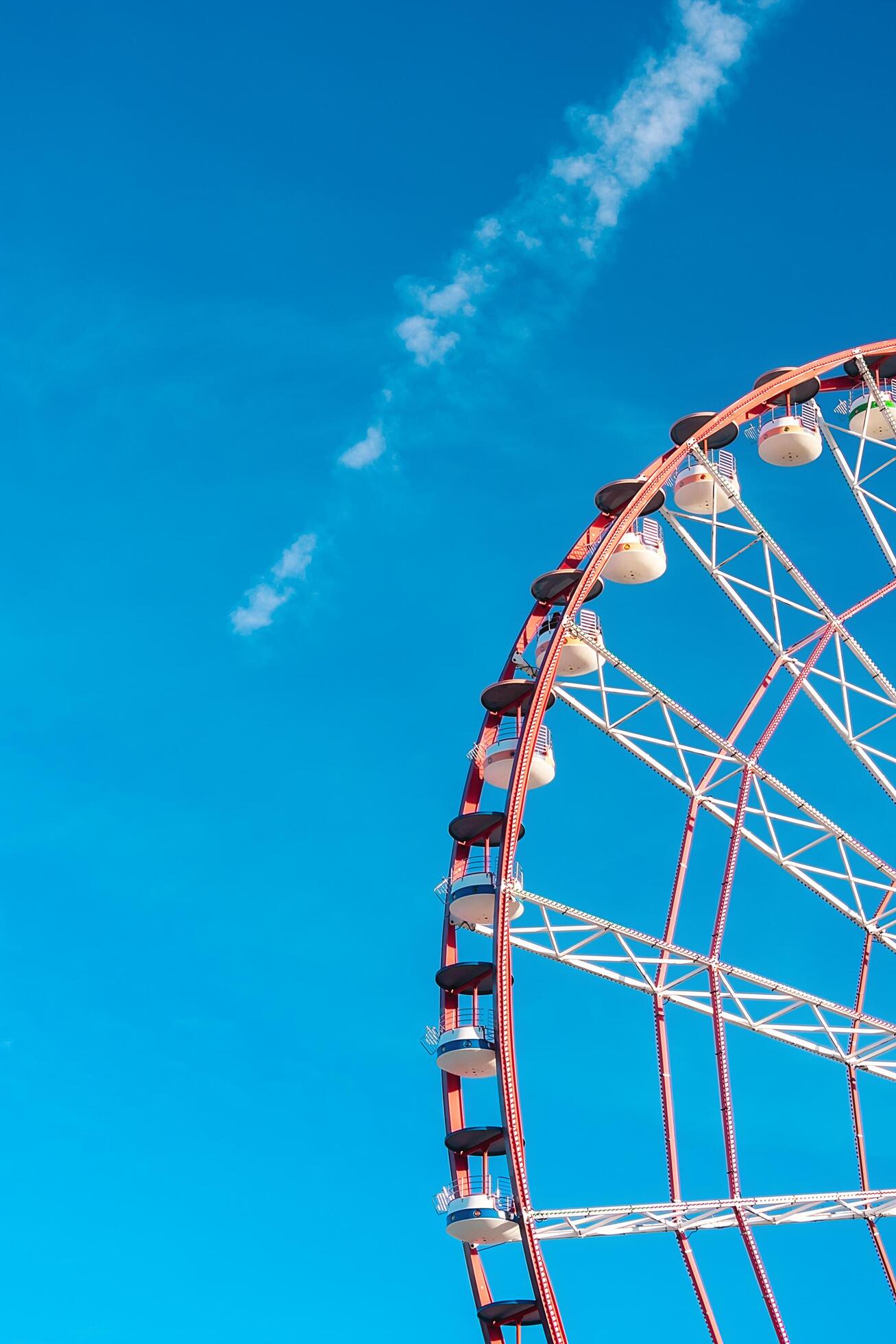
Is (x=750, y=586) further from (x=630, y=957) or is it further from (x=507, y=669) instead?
(x=630, y=957)

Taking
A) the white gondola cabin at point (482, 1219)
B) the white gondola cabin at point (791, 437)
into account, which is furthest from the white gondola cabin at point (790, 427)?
the white gondola cabin at point (482, 1219)

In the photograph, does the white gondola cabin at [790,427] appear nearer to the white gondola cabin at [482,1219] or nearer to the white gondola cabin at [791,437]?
the white gondola cabin at [791,437]

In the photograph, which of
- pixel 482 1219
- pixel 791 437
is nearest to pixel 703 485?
pixel 791 437

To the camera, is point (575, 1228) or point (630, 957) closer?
point (575, 1228)

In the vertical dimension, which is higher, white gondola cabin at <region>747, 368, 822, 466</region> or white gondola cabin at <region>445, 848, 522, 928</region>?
white gondola cabin at <region>747, 368, 822, 466</region>

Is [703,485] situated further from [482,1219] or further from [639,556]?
[482,1219]

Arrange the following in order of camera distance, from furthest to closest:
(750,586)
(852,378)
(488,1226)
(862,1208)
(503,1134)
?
1. (852,378)
2. (750,586)
3. (862,1208)
4. (488,1226)
5. (503,1134)

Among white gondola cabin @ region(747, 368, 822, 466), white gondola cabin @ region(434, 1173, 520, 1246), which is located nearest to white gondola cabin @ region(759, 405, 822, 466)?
white gondola cabin @ region(747, 368, 822, 466)

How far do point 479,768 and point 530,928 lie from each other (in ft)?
17.3

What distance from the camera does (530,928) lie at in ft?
106

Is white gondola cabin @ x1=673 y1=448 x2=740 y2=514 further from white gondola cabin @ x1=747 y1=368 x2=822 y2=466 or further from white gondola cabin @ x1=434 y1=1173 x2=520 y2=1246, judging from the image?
white gondola cabin @ x1=434 y1=1173 x2=520 y2=1246

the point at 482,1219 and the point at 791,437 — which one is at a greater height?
the point at 791,437

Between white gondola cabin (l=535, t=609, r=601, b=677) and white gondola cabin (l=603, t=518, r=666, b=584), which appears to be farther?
white gondola cabin (l=603, t=518, r=666, b=584)

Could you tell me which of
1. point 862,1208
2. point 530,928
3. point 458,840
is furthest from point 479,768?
point 862,1208
